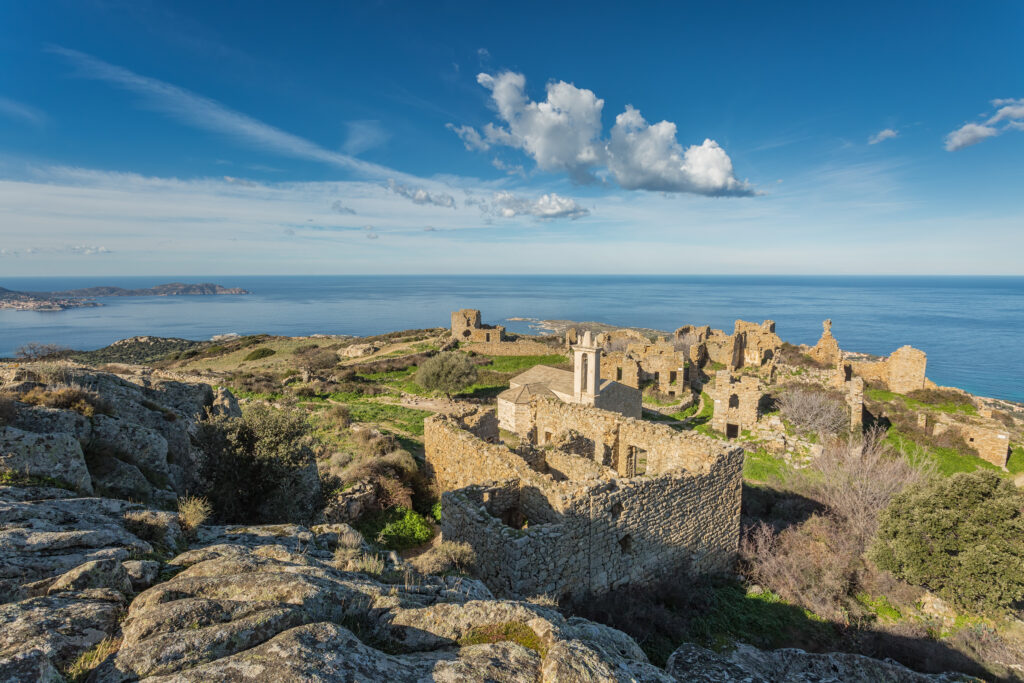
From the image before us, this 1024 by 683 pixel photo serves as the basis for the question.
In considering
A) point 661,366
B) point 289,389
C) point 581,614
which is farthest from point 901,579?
point 289,389

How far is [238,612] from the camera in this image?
333 cm

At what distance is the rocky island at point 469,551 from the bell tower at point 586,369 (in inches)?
5.3

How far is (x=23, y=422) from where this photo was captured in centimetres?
674

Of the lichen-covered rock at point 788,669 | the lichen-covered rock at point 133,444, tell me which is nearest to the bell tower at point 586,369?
the lichen-covered rock at point 788,669

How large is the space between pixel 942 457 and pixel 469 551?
956 inches

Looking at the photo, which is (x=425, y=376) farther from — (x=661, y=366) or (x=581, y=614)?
(x=581, y=614)

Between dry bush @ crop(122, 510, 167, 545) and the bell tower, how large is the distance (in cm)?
1559

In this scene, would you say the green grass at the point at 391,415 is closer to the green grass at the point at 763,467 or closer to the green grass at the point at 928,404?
the green grass at the point at 763,467

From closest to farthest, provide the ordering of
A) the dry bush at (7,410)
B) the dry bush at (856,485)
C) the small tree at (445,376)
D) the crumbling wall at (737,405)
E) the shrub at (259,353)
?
the dry bush at (7,410), the dry bush at (856,485), the crumbling wall at (737,405), the small tree at (445,376), the shrub at (259,353)

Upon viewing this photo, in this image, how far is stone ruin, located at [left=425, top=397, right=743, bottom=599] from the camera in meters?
7.34

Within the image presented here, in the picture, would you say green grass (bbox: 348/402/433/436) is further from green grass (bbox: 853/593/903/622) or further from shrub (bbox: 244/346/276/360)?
shrub (bbox: 244/346/276/360)

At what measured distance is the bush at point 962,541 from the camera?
9.21 m

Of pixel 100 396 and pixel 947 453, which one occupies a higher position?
pixel 100 396

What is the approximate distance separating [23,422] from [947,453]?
3108 cm
